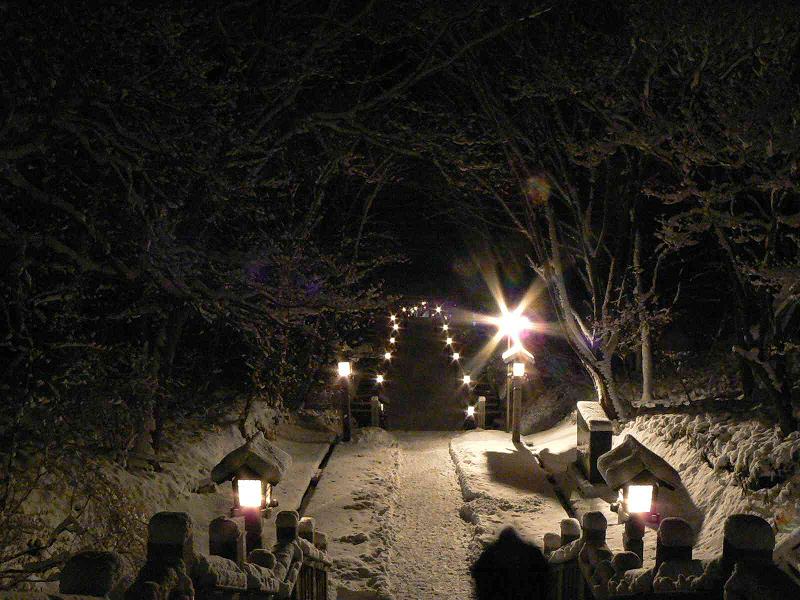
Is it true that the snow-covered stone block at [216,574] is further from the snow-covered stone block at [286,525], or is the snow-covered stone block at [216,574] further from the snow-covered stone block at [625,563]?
the snow-covered stone block at [625,563]

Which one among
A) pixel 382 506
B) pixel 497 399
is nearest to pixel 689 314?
pixel 497 399

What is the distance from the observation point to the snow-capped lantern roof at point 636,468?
7621mm

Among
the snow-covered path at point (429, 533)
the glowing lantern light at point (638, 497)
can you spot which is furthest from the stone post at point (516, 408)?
the glowing lantern light at point (638, 497)

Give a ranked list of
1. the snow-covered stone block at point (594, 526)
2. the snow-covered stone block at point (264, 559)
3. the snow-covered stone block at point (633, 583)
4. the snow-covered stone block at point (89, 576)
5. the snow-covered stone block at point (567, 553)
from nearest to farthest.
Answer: the snow-covered stone block at point (89, 576) → the snow-covered stone block at point (633, 583) → the snow-covered stone block at point (264, 559) → the snow-covered stone block at point (594, 526) → the snow-covered stone block at point (567, 553)

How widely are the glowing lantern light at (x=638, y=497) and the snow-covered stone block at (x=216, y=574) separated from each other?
479cm

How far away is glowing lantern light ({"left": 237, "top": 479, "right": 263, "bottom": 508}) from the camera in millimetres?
7570

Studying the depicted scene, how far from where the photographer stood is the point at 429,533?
991 cm

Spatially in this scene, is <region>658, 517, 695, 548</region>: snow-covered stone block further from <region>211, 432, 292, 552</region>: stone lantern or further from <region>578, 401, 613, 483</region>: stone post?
<region>578, 401, 613, 483</region>: stone post

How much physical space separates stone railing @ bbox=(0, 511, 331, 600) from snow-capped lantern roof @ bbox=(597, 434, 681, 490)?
3.76 m

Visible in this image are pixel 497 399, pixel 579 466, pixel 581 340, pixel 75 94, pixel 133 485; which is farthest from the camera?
pixel 497 399

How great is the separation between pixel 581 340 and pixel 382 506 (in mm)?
5942

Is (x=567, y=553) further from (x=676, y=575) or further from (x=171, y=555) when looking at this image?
(x=171, y=555)

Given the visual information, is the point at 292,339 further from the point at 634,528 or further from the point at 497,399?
the point at 634,528

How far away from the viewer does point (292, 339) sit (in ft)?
51.5
